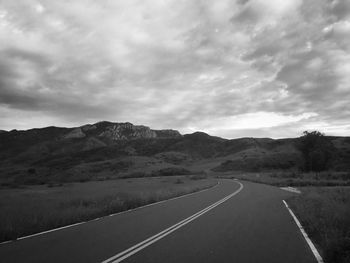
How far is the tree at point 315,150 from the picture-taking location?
3652 inches

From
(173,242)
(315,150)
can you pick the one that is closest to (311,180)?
(315,150)

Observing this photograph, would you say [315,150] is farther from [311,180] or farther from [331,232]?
[331,232]

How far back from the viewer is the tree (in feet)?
304

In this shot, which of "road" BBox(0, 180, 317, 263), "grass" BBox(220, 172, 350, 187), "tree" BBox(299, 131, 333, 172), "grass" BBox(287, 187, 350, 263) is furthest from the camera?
"tree" BBox(299, 131, 333, 172)

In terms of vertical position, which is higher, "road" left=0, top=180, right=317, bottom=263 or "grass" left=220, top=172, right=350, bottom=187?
"grass" left=220, top=172, right=350, bottom=187

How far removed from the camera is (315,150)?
9369 cm

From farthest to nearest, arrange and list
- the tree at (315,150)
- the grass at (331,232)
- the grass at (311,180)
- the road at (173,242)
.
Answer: the tree at (315,150)
the grass at (311,180)
the road at (173,242)
the grass at (331,232)

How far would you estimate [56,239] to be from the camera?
961 cm

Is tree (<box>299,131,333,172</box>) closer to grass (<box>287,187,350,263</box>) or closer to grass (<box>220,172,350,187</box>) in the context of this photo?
grass (<box>220,172,350,187</box>)

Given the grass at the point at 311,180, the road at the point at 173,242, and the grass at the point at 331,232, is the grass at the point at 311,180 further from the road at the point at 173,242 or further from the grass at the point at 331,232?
the road at the point at 173,242

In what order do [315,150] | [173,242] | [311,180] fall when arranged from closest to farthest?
[173,242] < [311,180] < [315,150]

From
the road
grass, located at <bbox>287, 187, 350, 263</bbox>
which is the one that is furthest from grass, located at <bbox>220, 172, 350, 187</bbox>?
the road

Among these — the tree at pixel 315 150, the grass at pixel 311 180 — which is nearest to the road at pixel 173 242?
the grass at pixel 311 180

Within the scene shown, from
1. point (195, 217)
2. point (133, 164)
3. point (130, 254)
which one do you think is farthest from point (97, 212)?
point (133, 164)
